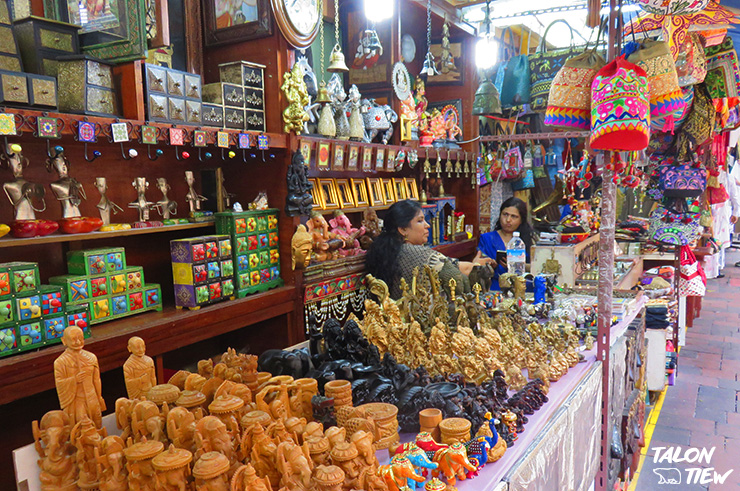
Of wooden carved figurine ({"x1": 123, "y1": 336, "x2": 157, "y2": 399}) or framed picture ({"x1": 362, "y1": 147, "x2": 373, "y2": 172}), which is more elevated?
framed picture ({"x1": 362, "y1": 147, "x2": 373, "y2": 172})

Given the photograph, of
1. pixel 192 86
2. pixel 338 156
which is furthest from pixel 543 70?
pixel 192 86

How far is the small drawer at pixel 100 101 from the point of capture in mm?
2330

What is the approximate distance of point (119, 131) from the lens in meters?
2.36

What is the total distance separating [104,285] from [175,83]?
105cm

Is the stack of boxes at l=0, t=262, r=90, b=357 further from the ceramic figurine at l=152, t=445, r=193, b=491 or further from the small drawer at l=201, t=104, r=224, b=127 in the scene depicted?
the ceramic figurine at l=152, t=445, r=193, b=491

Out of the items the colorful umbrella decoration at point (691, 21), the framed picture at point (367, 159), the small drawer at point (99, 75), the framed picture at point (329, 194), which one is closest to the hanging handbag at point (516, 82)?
the framed picture at point (367, 159)

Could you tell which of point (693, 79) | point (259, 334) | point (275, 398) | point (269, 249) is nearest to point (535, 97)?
point (693, 79)

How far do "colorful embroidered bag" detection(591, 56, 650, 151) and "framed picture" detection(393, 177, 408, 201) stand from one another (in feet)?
10.2

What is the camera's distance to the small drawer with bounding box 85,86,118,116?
91.7 inches

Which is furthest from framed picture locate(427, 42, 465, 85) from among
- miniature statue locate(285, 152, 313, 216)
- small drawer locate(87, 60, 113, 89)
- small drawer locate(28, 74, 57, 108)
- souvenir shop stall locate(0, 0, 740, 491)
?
small drawer locate(28, 74, 57, 108)

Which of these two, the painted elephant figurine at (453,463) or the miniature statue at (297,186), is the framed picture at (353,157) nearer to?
the miniature statue at (297,186)

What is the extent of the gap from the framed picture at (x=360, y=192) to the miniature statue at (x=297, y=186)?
110 cm

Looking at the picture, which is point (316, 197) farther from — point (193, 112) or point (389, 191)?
point (193, 112)

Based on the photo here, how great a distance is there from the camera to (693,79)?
348 centimetres
